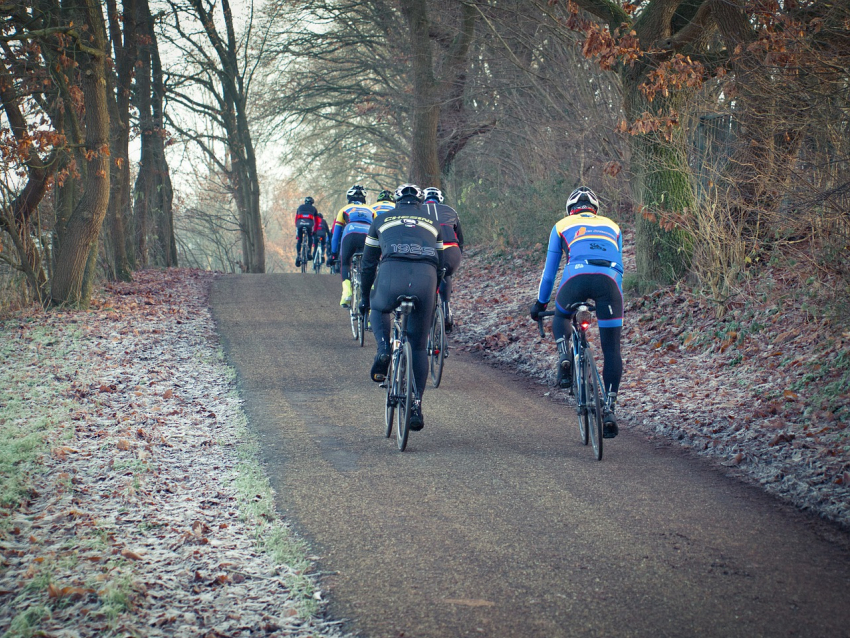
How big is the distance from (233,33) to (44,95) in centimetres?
1276

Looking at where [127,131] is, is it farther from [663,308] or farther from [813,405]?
[813,405]

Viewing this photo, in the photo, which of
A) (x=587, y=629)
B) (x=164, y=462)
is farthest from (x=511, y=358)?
(x=587, y=629)

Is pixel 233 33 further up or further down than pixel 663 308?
further up

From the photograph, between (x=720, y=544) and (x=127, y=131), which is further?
(x=127, y=131)

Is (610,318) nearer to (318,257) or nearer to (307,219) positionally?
(307,219)

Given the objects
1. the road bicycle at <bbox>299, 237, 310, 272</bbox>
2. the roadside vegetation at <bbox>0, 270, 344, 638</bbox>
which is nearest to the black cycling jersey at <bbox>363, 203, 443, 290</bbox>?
the roadside vegetation at <bbox>0, 270, 344, 638</bbox>

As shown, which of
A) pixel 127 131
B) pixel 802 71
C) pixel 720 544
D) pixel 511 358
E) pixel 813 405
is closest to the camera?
pixel 720 544

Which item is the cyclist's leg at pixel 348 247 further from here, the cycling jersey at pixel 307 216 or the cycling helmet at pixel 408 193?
the cycling jersey at pixel 307 216

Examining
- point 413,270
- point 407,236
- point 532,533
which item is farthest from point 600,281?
point 532,533

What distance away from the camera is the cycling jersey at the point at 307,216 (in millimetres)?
22712

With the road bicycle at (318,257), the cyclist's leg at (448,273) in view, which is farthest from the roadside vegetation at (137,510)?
the road bicycle at (318,257)

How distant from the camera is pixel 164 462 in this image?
625 cm

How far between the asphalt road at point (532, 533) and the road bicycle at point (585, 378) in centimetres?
21

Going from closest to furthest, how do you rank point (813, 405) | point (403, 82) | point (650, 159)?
point (813, 405) < point (650, 159) < point (403, 82)
